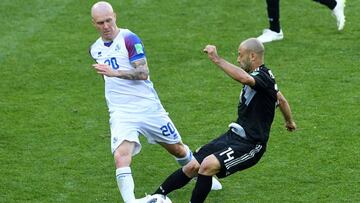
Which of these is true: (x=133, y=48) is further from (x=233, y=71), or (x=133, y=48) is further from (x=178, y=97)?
(x=178, y=97)

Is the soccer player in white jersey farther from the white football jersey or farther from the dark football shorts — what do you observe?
the dark football shorts

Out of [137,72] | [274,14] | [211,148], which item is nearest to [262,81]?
[211,148]

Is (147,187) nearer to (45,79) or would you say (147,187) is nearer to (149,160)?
(149,160)

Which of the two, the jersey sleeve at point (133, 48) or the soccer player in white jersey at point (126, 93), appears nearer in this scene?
the soccer player in white jersey at point (126, 93)

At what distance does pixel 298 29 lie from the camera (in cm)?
1652

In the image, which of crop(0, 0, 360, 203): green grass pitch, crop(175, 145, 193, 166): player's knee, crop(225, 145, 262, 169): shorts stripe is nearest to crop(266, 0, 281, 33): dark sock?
crop(0, 0, 360, 203): green grass pitch

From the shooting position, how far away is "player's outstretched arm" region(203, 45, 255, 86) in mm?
8828

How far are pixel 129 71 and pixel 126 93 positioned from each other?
324 millimetres

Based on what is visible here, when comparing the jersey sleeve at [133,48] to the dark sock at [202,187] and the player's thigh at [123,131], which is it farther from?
the dark sock at [202,187]

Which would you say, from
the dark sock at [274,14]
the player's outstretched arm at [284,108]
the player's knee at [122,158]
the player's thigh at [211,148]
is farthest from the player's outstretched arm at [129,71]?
the dark sock at [274,14]

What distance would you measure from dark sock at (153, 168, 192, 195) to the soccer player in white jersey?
0.39 metres

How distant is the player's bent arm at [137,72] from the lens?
9.52 meters

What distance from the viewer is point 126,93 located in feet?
32.2

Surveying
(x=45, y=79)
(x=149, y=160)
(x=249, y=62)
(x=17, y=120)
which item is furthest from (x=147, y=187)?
(x=45, y=79)
